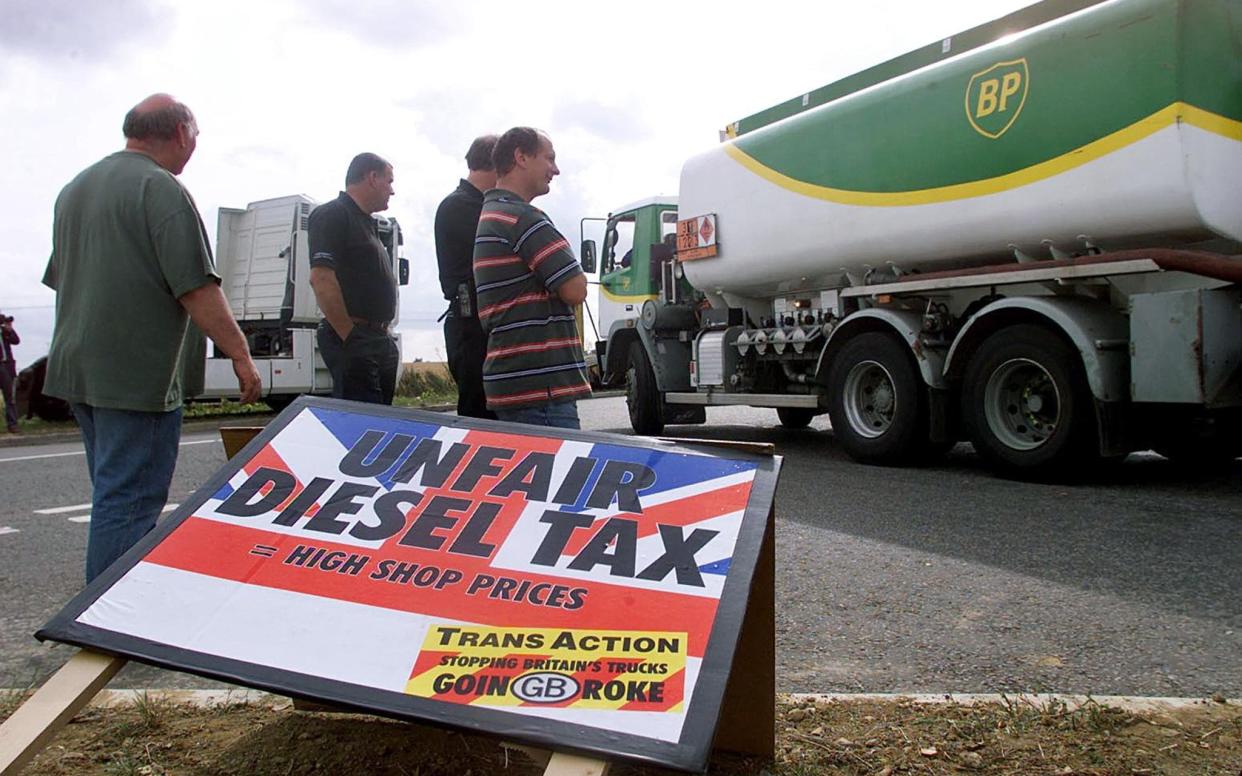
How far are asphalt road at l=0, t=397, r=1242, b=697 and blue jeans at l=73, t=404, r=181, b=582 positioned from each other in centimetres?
45

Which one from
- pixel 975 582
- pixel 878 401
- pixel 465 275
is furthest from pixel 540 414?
pixel 878 401

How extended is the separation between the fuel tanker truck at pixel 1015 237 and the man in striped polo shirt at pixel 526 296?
345 centimetres

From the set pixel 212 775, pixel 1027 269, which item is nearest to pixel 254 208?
pixel 1027 269

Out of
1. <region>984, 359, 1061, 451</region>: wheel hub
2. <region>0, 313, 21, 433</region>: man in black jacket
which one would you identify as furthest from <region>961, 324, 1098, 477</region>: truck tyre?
<region>0, 313, 21, 433</region>: man in black jacket

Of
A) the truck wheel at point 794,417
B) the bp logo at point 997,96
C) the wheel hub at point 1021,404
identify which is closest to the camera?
the bp logo at point 997,96

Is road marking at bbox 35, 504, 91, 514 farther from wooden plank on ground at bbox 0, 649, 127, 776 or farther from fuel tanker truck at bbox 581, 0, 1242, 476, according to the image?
fuel tanker truck at bbox 581, 0, 1242, 476

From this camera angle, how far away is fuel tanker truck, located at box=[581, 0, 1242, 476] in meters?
5.50

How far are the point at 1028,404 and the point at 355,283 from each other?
459 centimetres

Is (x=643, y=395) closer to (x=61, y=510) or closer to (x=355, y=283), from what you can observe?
(x=61, y=510)

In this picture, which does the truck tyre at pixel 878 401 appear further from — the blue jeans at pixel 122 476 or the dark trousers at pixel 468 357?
the blue jeans at pixel 122 476

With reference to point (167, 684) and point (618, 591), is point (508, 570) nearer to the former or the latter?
point (618, 591)

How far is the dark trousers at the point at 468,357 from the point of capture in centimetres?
412

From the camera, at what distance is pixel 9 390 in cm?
1234

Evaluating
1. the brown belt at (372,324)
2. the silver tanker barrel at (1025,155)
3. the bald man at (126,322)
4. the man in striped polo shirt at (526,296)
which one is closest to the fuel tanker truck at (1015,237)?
the silver tanker barrel at (1025,155)
